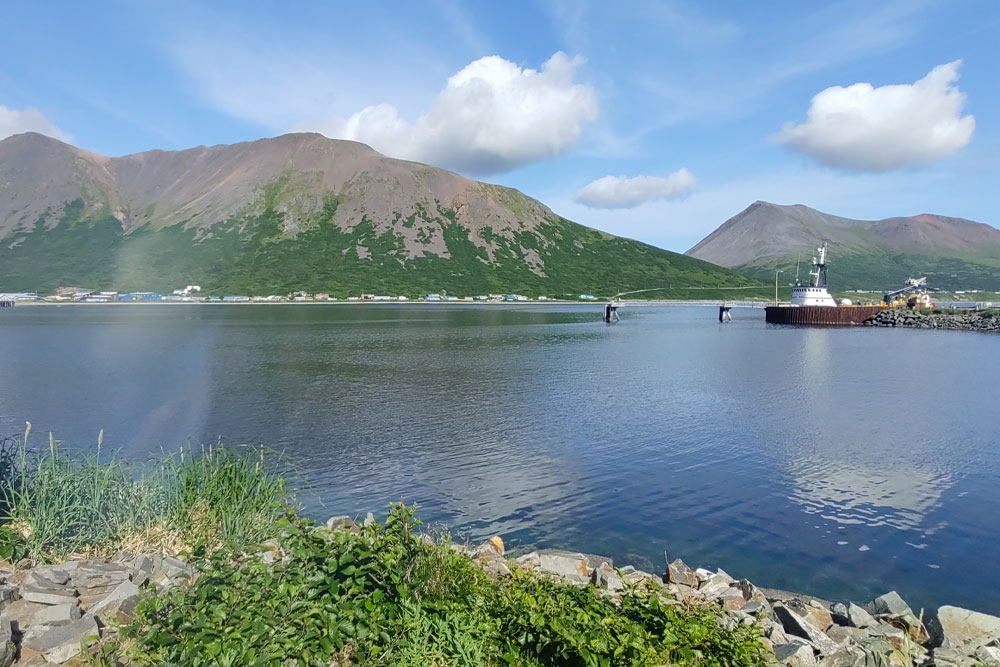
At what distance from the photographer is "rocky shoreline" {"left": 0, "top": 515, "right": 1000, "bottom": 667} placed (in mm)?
9234

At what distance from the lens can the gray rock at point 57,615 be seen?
9.51 m

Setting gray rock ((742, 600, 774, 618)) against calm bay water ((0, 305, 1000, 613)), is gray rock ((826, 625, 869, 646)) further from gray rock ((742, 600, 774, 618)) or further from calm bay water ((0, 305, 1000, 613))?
calm bay water ((0, 305, 1000, 613))

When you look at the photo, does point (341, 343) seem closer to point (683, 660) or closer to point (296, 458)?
point (296, 458)

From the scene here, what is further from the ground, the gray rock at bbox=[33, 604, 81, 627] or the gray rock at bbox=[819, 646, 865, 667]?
the gray rock at bbox=[33, 604, 81, 627]

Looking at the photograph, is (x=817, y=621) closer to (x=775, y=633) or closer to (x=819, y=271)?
(x=775, y=633)

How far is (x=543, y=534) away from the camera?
19984 mm

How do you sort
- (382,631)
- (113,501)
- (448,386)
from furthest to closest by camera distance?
(448,386) → (113,501) → (382,631)

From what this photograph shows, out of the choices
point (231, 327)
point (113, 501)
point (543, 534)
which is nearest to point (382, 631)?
point (113, 501)

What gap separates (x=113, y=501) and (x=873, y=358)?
84.9 meters

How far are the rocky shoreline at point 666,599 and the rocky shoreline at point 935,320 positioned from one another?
157 m

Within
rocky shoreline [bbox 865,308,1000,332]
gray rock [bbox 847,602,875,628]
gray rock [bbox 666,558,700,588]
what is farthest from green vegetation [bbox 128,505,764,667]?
rocky shoreline [bbox 865,308,1000,332]

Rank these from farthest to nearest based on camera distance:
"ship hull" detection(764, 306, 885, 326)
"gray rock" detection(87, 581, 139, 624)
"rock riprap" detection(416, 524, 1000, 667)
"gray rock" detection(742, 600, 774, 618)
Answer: "ship hull" detection(764, 306, 885, 326)
"gray rock" detection(742, 600, 774, 618)
"rock riprap" detection(416, 524, 1000, 667)
"gray rock" detection(87, 581, 139, 624)

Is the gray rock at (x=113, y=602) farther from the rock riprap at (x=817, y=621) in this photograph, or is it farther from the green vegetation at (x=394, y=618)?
the rock riprap at (x=817, y=621)

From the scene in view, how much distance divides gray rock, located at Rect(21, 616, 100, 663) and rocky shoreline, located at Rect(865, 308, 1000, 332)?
170m
